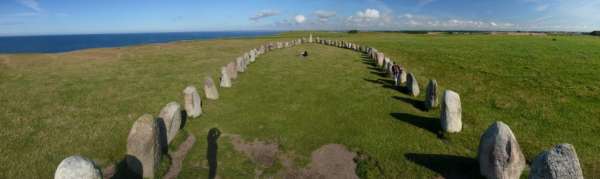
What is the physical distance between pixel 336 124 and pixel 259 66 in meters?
12.9

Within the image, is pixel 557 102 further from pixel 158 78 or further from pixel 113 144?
pixel 158 78

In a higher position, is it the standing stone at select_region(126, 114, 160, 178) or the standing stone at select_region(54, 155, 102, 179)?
the standing stone at select_region(54, 155, 102, 179)

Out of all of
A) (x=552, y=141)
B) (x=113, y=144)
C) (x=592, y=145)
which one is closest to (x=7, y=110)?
(x=113, y=144)

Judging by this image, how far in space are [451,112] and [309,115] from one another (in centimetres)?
432

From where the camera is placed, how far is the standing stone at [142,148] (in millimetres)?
5957

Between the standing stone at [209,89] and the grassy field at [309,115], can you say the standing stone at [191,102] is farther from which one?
the standing stone at [209,89]

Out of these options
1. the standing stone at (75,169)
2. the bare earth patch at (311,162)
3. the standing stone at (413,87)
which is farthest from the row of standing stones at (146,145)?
the standing stone at (413,87)

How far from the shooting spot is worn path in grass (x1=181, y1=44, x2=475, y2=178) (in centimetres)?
663

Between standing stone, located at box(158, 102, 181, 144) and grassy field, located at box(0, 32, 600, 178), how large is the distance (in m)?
0.76

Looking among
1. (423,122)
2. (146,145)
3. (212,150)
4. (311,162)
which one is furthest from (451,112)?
(146,145)

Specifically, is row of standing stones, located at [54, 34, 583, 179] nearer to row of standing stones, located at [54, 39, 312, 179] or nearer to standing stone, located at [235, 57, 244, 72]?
row of standing stones, located at [54, 39, 312, 179]

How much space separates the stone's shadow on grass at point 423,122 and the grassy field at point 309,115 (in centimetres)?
3

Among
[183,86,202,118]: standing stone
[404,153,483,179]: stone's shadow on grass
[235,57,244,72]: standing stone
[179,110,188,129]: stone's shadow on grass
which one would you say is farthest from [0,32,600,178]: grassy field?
[235,57,244,72]: standing stone

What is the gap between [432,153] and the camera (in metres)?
6.97
